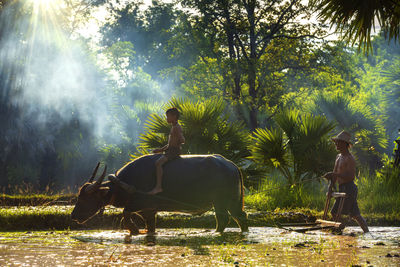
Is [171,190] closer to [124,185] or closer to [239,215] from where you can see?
[124,185]

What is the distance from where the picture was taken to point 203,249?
677cm

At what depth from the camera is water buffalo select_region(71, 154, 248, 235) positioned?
27.7 ft

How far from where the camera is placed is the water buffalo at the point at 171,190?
8430 millimetres

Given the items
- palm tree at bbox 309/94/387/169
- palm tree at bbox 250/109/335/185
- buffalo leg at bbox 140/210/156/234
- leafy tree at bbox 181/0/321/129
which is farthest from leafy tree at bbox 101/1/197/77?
buffalo leg at bbox 140/210/156/234

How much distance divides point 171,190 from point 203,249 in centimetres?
187

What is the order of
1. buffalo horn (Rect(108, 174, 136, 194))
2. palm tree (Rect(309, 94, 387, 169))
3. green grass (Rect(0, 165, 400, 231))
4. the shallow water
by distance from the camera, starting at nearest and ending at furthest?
1. the shallow water
2. buffalo horn (Rect(108, 174, 136, 194))
3. green grass (Rect(0, 165, 400, 231))
4. palm tree (Rect(309, 94, 387, 169))

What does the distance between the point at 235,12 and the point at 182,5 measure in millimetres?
2957

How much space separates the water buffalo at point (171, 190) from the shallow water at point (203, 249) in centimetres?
39

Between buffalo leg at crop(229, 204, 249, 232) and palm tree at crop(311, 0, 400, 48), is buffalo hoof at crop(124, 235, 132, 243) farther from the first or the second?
palm tree at crop(311, 0, 400, 48)

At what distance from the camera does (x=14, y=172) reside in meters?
23.1

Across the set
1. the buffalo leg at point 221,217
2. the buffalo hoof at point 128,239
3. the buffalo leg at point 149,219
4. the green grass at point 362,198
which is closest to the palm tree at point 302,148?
the green grass at point 362,198

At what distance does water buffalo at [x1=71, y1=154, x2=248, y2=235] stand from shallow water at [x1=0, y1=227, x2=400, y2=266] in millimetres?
393

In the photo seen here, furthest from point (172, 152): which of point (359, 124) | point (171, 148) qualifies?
point (359, 124)

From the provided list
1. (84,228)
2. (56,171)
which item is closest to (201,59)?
(56,171)
